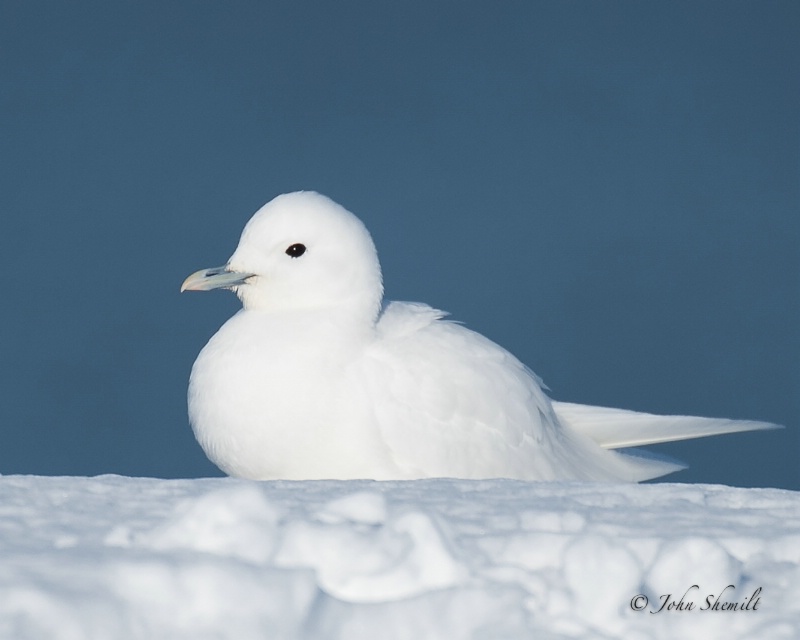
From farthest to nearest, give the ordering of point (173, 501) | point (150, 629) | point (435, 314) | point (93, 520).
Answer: point (435, 314) < point (173, 501) < point (93, 520) < point (150, 629)

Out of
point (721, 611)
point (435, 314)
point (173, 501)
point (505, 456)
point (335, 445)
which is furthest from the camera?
point (435, 314)

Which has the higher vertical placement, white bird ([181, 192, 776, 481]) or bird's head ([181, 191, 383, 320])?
bird's head ([181, 191, 383, 320])

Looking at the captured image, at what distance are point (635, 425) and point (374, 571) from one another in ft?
8.86

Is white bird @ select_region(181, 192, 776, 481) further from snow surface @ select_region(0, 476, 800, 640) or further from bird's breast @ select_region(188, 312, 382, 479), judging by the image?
snow surface @ select_region(0, 476, 800, 640)

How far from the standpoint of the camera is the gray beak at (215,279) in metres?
3.60

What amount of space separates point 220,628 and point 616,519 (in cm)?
58

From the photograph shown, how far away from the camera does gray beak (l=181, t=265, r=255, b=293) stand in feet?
11.8

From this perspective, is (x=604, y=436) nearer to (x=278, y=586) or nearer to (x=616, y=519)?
(x=616, y=519)

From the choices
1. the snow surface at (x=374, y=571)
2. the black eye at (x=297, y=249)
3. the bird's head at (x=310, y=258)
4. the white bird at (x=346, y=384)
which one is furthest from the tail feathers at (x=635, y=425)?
the snow surface at (x=374, y=571)

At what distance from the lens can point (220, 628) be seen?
1203 millimetres

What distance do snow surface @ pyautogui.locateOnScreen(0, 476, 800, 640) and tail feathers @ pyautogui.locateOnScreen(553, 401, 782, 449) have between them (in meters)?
2.27

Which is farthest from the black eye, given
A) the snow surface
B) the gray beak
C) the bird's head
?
the snow surface

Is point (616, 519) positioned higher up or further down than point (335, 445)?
higher up

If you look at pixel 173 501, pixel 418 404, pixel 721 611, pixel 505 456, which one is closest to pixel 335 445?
pixel 418 404
